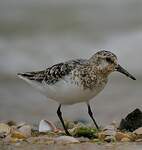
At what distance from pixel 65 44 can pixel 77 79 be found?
5.99 meters

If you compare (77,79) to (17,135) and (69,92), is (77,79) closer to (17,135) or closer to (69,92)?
(69,92)

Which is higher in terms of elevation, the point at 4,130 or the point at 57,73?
the point at 57,73

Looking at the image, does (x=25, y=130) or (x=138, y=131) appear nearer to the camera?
(x=138, y=131)

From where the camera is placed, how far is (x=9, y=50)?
13414 millimetres

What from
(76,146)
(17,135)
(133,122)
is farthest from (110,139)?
(17,135)

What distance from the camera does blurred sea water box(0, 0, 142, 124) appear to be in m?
10.6

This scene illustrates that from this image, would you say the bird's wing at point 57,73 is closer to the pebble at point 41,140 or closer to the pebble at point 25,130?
the pebble at point 25,130

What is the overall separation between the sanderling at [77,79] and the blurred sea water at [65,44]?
1757mm

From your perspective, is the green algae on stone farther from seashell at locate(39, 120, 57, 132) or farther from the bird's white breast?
seashell at locate(39, 120, 57, 132)

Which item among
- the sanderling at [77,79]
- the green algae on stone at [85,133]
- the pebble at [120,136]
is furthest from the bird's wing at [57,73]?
the pebble at [120,136]

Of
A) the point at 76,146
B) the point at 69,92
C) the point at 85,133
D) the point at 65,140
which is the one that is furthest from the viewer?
the point at 69,92

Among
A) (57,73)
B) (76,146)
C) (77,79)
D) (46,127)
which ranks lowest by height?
(76,146)

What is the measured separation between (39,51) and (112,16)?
2.54 metres

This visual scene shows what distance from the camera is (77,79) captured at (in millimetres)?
7781
